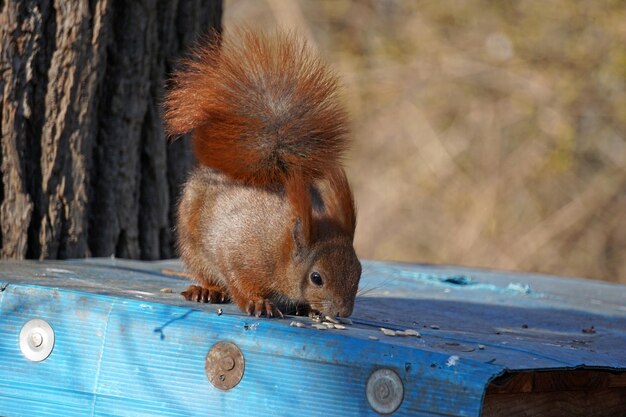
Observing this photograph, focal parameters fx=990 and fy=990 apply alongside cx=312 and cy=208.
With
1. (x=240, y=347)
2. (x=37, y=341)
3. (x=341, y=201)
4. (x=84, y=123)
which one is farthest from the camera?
(x=84, y=123)

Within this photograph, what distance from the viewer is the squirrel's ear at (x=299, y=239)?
2.33 meters

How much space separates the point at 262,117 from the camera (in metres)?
2.41

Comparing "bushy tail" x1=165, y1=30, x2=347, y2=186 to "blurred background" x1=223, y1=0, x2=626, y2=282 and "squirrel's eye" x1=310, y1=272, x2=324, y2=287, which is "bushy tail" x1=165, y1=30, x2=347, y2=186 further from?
"blurred background" x1=223, y1=0, x2=626, y2=282

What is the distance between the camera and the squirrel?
2354 mm

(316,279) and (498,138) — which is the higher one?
(498,138)

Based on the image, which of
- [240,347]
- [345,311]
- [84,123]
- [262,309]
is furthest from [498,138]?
[240,347]

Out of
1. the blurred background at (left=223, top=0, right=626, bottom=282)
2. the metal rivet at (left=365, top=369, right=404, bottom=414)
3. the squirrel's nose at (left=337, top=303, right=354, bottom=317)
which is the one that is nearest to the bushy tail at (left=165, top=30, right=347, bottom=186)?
the squirrel's nose at (left=337, top=303, right=354, bottom=317)

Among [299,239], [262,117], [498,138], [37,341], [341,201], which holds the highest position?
[498,138]

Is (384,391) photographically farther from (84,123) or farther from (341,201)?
(84,123)

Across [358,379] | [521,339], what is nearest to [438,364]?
[358,379]

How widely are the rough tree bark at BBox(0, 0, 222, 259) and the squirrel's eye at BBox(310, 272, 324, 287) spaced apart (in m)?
1.00

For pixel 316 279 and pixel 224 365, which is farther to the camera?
pixel 316 279

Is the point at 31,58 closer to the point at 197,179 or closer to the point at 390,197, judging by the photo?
the point at 197,179

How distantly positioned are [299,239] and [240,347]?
0.55 m
